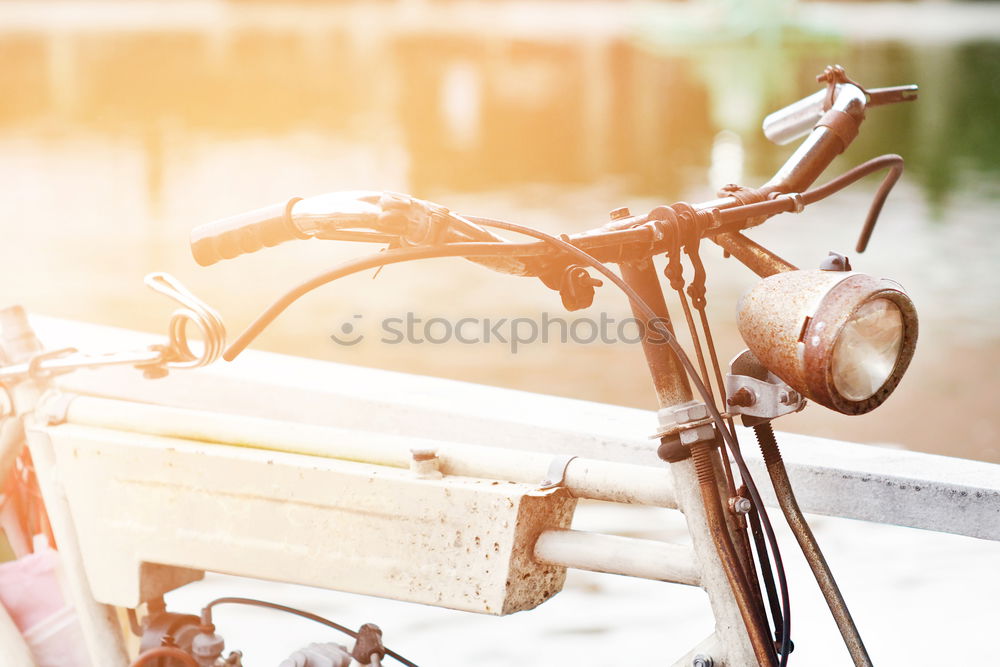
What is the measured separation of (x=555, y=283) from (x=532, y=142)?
1647 centimetres

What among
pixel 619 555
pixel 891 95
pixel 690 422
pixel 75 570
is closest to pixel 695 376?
pixel 690 422

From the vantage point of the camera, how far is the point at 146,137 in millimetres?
18562

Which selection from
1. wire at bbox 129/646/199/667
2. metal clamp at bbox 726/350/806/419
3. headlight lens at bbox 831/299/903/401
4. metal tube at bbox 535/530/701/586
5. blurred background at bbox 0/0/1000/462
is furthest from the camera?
blurred background at bbox 0/0/1000/462

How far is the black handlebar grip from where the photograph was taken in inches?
48.2

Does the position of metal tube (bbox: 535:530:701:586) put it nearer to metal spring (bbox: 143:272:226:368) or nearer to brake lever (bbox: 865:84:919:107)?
metal spring (bbox: 143:272:226:368)

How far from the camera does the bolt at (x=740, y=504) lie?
133 cm

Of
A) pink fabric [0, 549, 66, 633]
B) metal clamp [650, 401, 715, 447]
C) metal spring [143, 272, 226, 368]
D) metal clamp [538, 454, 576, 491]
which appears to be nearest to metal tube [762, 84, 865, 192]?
metal clamp [650, 401, 715, 447]

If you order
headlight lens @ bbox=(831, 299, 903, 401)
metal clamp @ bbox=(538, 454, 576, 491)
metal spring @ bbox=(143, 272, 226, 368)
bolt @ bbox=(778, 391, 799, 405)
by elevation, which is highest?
metal spring @ bbox=(143, 272, 226, 368)

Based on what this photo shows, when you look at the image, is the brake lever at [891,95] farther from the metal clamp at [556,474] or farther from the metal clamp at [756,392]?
the metal clamp at [556,474]

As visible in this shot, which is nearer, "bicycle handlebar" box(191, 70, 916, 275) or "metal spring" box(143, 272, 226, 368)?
"bicycle handlebar" box(191, 70, 916, 275)

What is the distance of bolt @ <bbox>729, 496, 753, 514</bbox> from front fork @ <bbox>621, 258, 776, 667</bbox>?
0.01 m

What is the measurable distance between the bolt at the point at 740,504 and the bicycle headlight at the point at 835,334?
0.16 metres

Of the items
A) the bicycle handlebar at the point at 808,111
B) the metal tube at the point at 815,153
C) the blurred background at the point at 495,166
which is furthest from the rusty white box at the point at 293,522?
the blurred background at the point at 495,166

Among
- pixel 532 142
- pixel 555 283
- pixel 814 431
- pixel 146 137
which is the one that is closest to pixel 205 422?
pixel 555 283
